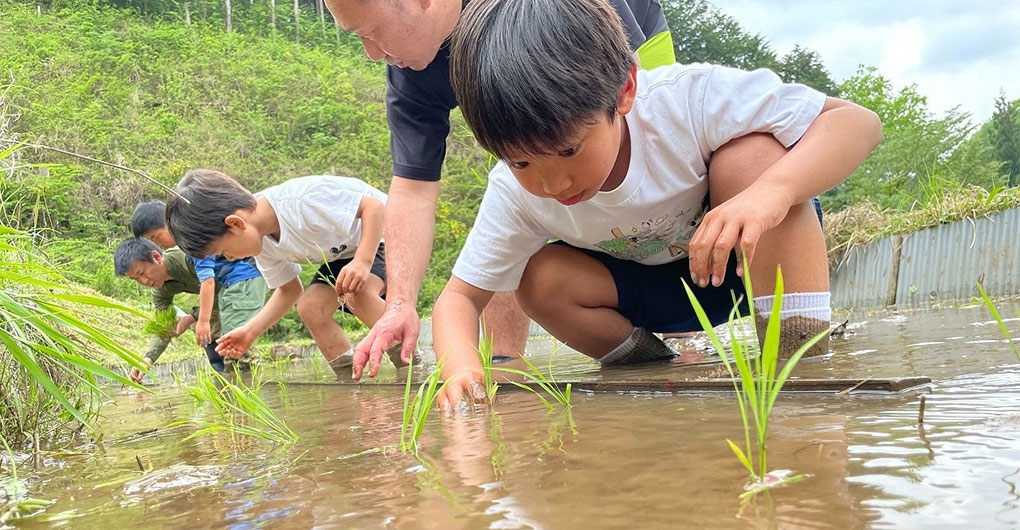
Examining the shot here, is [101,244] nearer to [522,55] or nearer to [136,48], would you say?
[136,48]

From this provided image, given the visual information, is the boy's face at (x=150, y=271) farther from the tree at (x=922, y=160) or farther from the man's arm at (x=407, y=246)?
the tree at (x=922, y=160)

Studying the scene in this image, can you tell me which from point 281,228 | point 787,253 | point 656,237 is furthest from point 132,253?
point 787,253

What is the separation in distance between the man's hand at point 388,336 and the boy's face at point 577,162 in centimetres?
54

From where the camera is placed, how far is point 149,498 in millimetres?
960

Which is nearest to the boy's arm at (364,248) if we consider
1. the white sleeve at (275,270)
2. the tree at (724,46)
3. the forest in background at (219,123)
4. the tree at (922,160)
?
the white sleeve at (275,270)

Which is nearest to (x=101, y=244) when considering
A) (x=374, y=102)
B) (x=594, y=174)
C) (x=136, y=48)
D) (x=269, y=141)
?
(x=269, y=141)

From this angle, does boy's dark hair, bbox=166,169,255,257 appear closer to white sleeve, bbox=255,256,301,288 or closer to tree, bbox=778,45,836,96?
white sleeve, bbox=255,256,301,288

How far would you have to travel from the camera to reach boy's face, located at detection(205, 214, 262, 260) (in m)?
3.42

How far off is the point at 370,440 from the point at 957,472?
83 cm

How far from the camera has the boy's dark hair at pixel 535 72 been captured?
142cm

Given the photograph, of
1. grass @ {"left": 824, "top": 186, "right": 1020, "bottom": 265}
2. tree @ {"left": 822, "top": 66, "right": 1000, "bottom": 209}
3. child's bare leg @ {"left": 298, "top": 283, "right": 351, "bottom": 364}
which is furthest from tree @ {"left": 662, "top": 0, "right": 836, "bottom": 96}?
child's bare leg @ {"left": 298, "top": 283, "right": 351, "bottom": 364}

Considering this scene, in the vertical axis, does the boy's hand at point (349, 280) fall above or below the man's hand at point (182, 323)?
above

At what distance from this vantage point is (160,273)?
205 inches

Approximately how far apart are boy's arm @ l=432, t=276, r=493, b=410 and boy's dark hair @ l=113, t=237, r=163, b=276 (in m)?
3.67
